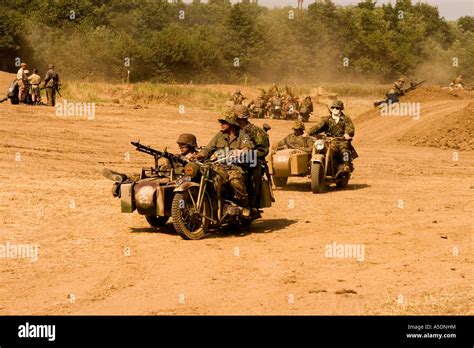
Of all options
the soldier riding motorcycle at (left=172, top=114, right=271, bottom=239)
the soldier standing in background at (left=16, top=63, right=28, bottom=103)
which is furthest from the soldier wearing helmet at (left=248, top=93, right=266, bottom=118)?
the soldier riding motorcycle at (left=172, top=114, right=271, bottom=239)

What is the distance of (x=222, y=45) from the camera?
284 ft

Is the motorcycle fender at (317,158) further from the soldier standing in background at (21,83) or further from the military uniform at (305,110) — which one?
the military uniform at (305,110)

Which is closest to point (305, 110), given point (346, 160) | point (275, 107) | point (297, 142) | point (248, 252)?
point (275, 107)

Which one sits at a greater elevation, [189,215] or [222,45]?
[222,45]

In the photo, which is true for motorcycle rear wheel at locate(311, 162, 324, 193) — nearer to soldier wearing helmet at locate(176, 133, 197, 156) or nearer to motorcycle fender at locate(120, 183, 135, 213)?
soldier wearing helmet at locate(176, 133, 197, 156)

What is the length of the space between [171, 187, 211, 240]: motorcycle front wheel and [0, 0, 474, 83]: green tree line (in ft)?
181

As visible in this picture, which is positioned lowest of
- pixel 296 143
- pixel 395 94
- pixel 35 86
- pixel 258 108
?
pixel 296 143

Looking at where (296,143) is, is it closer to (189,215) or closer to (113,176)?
(189,215)

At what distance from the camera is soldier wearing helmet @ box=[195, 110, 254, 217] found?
13.2 m

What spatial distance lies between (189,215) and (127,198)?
89cm

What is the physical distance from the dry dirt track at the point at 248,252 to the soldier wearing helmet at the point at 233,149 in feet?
2.15

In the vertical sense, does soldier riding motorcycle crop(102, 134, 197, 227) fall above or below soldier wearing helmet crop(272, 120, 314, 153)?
below

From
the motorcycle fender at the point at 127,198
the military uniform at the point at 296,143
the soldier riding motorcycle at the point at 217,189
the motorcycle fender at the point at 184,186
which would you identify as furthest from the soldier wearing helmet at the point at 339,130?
the motorcycle fender at the point at 127,198
